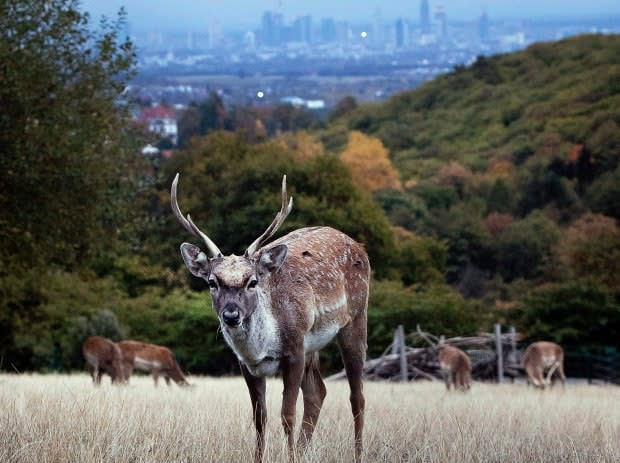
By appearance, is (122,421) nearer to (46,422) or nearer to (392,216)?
(46,422)

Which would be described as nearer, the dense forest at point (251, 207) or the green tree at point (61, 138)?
the green tree at point (61, 138)

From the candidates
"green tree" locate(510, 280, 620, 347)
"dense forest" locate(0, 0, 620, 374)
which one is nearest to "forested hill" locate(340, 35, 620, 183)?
"dense forest" locate(0, 0, 620, 374)

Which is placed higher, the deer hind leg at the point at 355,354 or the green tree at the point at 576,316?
the deer hind leg at the point at 355,354

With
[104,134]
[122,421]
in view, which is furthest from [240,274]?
[104,134]

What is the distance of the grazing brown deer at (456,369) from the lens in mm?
23625

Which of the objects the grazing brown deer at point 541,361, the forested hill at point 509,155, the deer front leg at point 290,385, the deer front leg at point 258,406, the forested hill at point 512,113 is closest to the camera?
the deer front leg at point 258,406

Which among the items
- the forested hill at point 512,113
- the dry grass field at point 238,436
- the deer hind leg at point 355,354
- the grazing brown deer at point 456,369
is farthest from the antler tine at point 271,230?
the forested hill at point 512,113

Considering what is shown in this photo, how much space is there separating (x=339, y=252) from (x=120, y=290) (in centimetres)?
4318

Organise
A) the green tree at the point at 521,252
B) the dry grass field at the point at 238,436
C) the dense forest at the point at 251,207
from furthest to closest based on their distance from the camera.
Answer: the green tree at the point at 521,252 → the dense forest at the point at 251,207 → the dry grass field at the point at 238,436

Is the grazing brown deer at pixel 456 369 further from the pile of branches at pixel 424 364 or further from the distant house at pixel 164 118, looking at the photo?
the distant house at pixel 164 118

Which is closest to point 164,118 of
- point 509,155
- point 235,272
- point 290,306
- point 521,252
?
point 509,155

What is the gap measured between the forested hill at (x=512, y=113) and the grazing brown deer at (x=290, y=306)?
3869 inches

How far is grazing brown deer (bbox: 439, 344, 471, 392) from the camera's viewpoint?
23625 millimetres

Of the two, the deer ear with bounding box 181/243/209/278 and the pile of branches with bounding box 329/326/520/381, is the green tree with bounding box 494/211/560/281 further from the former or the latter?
the deer ear with bounding box 181/243/209/278
